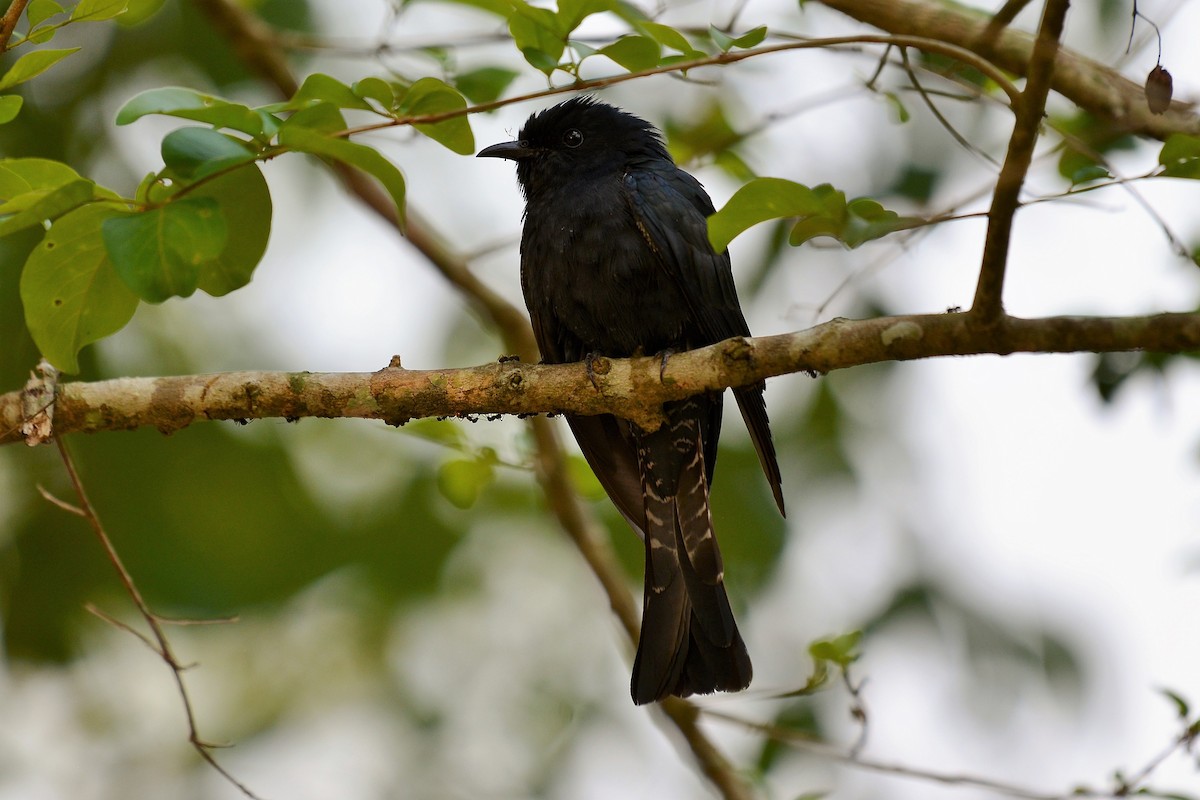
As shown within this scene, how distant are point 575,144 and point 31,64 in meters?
2.17

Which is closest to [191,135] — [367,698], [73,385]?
[73,385]

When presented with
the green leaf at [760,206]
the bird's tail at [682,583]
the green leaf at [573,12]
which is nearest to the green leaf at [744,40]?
the green leaf at [573,12]

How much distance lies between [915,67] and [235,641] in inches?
197

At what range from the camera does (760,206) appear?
6.17 ft

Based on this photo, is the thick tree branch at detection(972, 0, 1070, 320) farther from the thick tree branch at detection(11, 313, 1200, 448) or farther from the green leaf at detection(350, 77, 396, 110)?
the green leaf at detection(350, 77, 396, 110)

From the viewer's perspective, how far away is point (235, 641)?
6414 mm

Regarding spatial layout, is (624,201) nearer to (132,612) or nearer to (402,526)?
(402,526)

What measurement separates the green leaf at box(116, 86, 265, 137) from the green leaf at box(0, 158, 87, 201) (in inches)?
15.9

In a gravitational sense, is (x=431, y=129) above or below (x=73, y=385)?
above

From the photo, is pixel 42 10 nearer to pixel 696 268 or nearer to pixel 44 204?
pixel 44 204

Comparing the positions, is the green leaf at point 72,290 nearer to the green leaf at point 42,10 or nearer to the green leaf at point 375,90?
the green leaf at point 42,10

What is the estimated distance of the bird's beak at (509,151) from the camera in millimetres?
3875

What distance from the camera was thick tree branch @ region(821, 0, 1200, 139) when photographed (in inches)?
119

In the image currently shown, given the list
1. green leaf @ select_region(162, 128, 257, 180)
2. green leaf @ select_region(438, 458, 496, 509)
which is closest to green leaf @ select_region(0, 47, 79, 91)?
green leaf @ select_region(162, 128, 257, 180)
